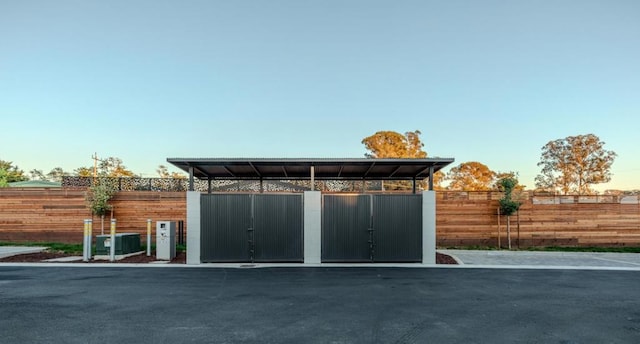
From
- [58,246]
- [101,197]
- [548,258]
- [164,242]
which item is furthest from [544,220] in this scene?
[58,246]

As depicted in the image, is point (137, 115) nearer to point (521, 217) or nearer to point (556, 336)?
point (521, 217)

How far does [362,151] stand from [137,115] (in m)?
19.9

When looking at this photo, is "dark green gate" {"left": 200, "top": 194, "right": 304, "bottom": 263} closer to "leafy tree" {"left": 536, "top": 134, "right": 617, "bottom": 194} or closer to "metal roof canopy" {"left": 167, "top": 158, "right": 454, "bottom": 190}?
"metal roof canopy" {"left": 167, "top": 158, "right": 454, "bottom": 190}

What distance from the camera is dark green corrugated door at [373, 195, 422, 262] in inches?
456

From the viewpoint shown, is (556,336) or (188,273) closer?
(556,336)

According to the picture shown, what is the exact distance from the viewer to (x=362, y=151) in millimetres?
34375

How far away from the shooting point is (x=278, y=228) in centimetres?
1168

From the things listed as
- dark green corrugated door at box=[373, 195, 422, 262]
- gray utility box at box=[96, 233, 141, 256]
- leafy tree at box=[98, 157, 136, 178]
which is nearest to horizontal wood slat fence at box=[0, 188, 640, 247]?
gray utility box at box=[96, 233, 141, 256]

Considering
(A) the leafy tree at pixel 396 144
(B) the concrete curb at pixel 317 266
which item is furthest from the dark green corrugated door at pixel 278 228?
(A) the leafy tree at pixel 396 144

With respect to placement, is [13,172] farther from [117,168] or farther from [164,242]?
[164,242]

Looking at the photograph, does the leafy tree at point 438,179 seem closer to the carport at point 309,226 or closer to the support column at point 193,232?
the carport at point 309,226

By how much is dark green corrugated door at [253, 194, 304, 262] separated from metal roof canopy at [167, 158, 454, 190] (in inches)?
45.4

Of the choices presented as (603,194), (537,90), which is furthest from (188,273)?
(537,90)

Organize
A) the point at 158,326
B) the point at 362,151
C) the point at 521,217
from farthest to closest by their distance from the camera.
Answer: the point at 362,151 → the point at 521,217 → the point at 158,326
